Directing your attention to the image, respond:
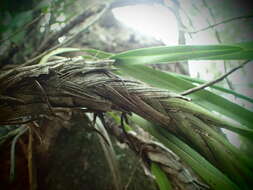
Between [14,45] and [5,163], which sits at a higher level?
[14,45]

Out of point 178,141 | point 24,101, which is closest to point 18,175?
point 24,101

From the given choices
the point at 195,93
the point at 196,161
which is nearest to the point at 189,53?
the point at 195,93

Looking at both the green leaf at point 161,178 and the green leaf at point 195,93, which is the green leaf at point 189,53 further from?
the green leaf at point 161,178

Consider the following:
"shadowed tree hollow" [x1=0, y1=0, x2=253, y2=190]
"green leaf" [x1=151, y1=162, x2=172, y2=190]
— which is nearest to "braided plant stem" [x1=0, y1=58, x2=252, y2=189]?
"shadowed tree hollow" [x1=0, y1=0, x2=253, y2=190]

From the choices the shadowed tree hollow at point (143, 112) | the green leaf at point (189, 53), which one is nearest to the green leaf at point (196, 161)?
the shadowed tree hollow at point (143, 112)

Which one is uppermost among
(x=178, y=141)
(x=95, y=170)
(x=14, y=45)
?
(x=14, y=45)

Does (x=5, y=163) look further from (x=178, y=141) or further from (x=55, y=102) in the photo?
(x=178, y=141)
